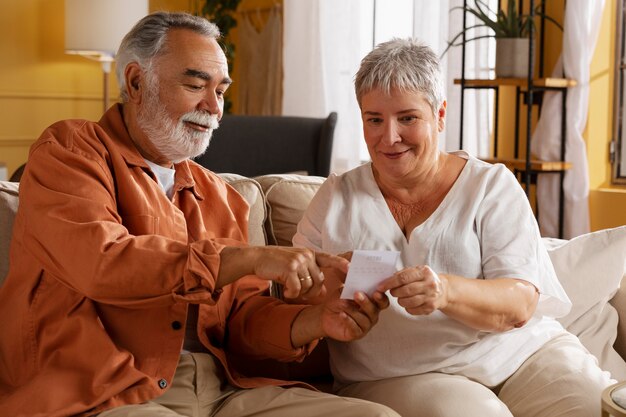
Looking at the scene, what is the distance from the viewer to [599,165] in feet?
14.4

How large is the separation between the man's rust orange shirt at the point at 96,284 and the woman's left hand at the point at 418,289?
32cm

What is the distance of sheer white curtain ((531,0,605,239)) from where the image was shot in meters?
4.14

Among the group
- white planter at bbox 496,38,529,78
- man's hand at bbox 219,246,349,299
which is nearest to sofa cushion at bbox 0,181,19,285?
man's hand at bbox 219,246,349,299

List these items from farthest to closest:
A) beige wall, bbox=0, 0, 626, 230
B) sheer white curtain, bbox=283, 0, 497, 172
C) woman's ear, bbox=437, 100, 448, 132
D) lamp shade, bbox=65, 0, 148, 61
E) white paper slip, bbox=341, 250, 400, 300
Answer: beige wall, bbox=0, 0, 626, 230, lamp shade, bbox=65, 0, 148, 61, sheer white curtain, bbox=283, 0, 497, 172, woman's ear, bbox=437, 100, 448, 132, white paper slip, bbox=341, 250, 400, 300

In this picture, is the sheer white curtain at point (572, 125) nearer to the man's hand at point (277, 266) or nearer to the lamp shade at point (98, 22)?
the lamp shade at point (98, 22)

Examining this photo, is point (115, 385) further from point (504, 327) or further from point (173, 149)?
point (504, 327)

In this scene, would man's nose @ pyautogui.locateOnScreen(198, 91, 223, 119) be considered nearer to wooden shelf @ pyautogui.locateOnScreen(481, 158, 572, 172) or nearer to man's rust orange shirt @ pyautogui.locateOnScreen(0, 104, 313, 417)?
man's rust orange shirt @ pyautogui.locateOnScreen(0, 104, 313, 417)

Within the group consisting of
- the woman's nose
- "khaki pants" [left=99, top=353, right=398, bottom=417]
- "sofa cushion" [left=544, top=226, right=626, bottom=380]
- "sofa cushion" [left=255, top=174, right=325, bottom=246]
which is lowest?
"khaki pants" [left=99, top=353, right=398, bottom=417]

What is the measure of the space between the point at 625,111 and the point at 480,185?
8.87 ft

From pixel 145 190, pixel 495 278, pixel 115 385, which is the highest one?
pixel 145 190

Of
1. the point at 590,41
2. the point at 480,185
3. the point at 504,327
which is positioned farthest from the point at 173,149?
the point at 590,41

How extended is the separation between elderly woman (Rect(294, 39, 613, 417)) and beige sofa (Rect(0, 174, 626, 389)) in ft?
1.01

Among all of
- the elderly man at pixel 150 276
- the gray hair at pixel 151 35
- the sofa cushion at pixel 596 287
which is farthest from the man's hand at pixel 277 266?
the sofa cushion at pixel 596 287

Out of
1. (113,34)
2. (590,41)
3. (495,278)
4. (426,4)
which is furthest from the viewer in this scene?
(113,34)
